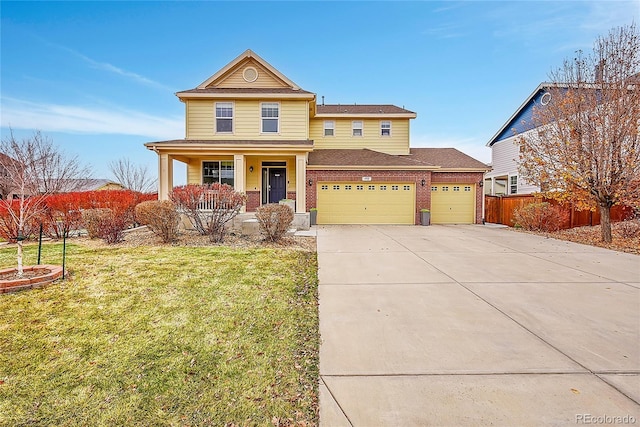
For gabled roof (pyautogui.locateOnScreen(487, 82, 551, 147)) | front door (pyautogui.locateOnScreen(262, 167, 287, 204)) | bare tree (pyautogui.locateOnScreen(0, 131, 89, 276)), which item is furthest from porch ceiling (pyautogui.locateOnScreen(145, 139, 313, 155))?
gabled roof (pyautogui.locateOnScreen(487, 82, 551, 147))

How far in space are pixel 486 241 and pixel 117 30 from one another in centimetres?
1941

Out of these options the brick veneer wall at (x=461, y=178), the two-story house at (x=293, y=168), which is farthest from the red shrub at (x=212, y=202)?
the brick veneer wall at (x=461, y=178)

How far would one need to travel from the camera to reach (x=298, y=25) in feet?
55.5

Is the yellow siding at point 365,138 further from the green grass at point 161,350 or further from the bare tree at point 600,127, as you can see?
the green grass at point 161,350

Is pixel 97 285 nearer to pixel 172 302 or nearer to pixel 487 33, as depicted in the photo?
pixel 172 302

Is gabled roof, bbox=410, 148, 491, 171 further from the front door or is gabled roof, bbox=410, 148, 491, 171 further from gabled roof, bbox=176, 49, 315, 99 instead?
the front door

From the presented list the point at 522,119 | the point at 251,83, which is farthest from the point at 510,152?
the point at 251,83

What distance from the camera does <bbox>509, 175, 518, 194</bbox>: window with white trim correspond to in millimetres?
22594

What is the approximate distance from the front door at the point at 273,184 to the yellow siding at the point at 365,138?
3677 millimetres

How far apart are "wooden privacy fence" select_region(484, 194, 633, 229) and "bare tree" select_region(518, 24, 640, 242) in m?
2.34

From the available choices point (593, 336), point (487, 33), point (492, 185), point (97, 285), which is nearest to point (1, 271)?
point (97, 285)

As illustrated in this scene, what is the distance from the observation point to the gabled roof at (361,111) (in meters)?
18.5

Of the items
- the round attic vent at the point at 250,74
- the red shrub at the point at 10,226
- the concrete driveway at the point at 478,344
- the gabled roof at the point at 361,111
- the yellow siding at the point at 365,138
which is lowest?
the concrete driveway at the point at 478,344

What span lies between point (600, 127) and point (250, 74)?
14.7 m
